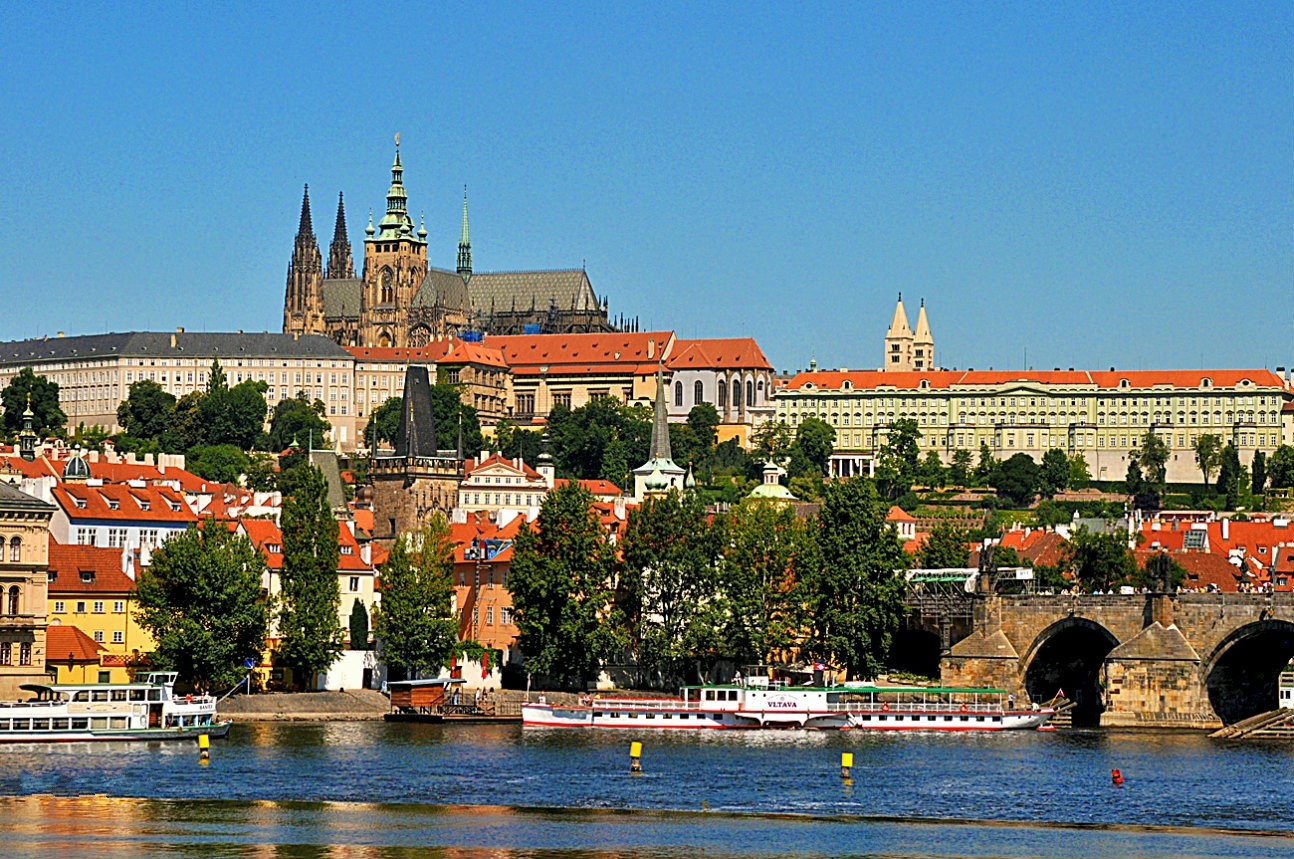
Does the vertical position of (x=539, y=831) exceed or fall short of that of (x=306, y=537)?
it falls short

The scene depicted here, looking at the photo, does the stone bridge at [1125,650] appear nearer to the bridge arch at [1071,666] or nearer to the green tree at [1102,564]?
the bridge arch at [1071,666]

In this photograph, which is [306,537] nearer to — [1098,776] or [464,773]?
[464,773]

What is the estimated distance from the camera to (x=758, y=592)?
9194cm

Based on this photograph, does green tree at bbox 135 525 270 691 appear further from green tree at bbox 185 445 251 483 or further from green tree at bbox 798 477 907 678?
green tree at bbox 185 445 251 483

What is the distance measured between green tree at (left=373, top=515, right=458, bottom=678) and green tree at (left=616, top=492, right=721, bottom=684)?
6101 millimetres

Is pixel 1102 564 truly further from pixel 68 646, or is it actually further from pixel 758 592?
pixel 68 646

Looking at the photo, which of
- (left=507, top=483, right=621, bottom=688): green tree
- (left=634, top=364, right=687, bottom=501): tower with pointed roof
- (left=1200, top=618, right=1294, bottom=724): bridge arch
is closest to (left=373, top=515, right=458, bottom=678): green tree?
(left=507, top=483, right=621, bottom=688): green tree

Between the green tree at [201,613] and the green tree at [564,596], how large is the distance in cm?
946

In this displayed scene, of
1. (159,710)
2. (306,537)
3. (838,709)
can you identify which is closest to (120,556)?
(306,537)

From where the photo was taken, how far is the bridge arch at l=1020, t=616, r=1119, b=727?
283 feet

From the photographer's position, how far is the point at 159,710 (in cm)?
7844

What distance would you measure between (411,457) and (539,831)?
70.7 metres

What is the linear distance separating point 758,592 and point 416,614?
11629 millimetres

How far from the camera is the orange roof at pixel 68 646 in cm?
8469
